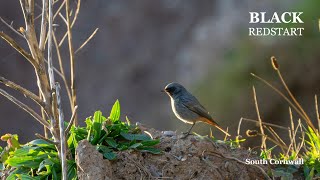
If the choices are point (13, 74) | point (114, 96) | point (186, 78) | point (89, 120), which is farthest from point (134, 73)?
point (89, 120)

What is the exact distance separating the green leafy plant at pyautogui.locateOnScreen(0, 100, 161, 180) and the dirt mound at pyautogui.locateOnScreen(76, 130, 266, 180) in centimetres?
8

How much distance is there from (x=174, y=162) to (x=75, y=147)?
2.15ft

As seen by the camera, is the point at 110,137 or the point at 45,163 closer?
the point at 45,163

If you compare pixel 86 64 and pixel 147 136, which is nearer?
pixel 147 136

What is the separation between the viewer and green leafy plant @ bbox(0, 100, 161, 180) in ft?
16.4

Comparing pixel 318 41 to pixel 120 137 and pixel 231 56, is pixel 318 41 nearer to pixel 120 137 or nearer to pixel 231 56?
pixel 231 56

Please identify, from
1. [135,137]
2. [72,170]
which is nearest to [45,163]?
[72,170]

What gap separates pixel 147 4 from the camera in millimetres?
12805

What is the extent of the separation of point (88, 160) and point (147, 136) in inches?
21.5

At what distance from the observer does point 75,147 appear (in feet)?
16.4

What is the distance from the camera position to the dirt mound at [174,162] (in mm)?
4793

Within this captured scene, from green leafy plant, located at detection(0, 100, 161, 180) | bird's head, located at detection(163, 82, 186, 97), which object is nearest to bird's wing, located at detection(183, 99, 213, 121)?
bird's head, located at detection(163, 82, 186, 97)

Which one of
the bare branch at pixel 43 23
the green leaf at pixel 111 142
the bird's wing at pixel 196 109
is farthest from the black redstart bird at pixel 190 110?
the bare branch at pixel 43 23

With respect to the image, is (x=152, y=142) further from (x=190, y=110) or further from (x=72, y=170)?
(x=190, y=110)
